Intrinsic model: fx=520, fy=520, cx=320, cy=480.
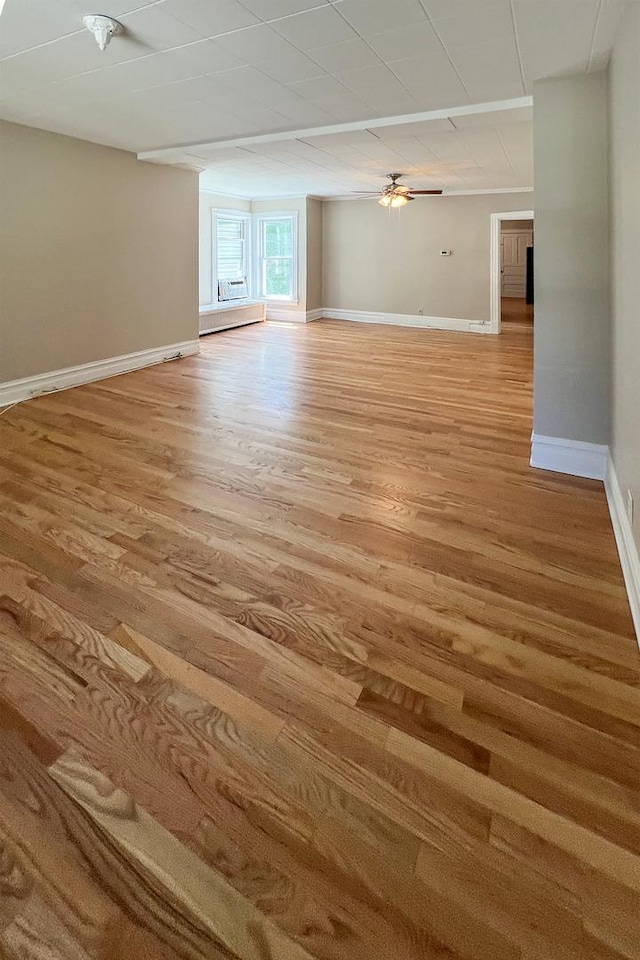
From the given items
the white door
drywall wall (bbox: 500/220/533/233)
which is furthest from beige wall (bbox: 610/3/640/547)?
the white door

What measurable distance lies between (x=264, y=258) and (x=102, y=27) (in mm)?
8245

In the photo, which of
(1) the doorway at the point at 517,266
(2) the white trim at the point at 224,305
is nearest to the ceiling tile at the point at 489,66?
Answer: (2) the white trim at the point at 224,305

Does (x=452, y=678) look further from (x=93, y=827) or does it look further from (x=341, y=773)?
(x=93, y=827)

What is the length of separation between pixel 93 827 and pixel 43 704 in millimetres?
467

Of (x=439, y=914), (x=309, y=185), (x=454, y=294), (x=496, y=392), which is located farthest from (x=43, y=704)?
(x=454, y=294)

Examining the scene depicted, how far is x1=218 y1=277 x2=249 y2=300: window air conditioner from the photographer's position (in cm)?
965

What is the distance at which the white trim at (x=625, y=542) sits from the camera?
6.07 ft

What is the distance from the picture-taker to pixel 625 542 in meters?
2.19

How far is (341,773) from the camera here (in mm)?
1303

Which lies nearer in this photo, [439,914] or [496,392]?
[439,914]

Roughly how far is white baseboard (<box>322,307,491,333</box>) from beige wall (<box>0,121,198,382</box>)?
4533mm

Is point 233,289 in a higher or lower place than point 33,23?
higher

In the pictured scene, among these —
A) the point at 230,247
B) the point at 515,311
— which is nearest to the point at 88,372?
the point at 230,247

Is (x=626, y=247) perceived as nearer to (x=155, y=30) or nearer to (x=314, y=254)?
(x=155, y=30)
